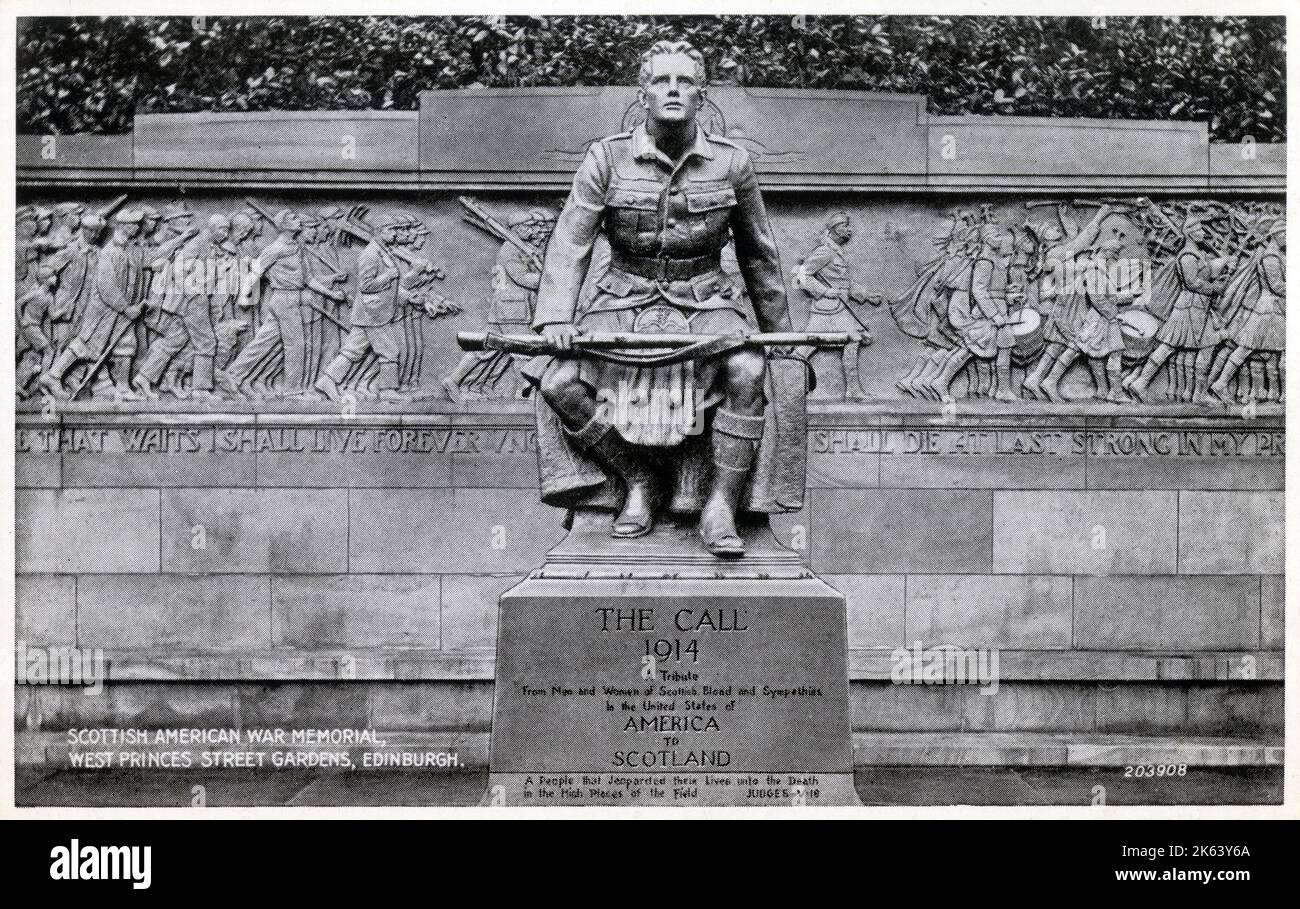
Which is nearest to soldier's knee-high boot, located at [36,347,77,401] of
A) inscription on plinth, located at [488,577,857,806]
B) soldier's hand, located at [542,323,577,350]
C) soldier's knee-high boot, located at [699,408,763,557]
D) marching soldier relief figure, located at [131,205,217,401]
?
marching soldier relief figure, located at [131,205,217,401]

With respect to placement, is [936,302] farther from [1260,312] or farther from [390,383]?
[390,383]

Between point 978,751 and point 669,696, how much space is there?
4.70 metres

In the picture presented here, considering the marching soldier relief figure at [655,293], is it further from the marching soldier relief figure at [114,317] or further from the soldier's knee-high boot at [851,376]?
the marching soldier relief figure at [114,317]

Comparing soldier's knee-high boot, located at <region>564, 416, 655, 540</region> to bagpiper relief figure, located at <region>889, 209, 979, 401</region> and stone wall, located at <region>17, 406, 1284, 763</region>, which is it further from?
bagpiper relief figure, located at <region>889, 209, 979, 401</region>

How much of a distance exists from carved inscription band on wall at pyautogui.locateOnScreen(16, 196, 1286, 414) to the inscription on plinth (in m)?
5.16

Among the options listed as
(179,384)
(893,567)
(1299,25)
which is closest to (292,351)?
(179,384)

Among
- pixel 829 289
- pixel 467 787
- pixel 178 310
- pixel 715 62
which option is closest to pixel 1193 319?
pixel 829 289

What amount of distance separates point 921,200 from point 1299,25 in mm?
3370

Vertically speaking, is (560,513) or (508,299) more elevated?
(508,299)

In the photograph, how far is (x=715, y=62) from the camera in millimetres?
13398

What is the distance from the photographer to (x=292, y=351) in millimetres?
13461

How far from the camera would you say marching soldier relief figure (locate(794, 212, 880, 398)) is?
44.3ft

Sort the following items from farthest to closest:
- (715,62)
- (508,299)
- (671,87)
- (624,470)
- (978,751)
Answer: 1. (508,299)
2. (715,62)
3. (978,751)
4. (624,470)
5. (671,87)

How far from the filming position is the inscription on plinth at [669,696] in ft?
28.0
